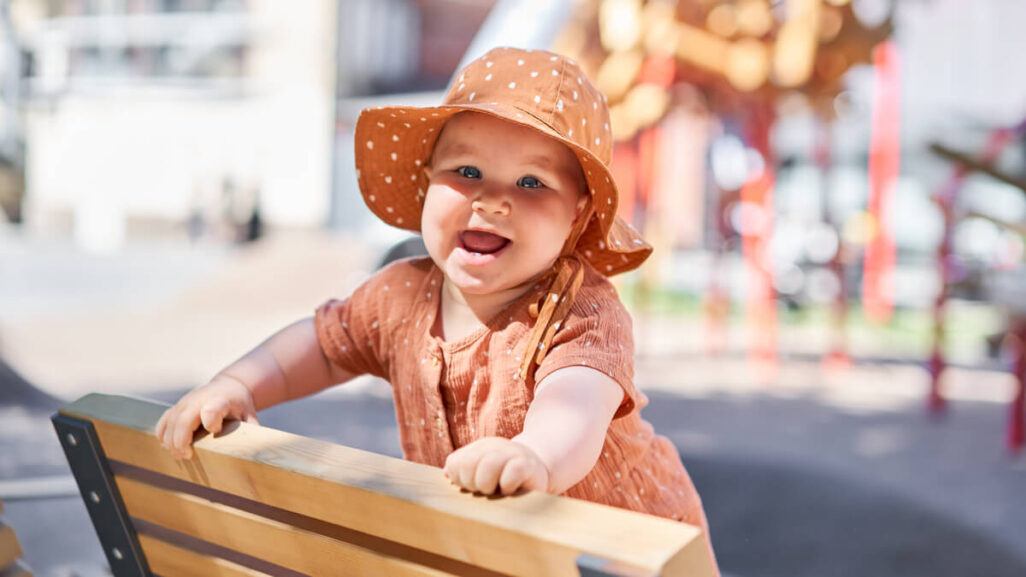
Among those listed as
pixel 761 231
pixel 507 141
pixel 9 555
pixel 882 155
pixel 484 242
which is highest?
pixel 507 141

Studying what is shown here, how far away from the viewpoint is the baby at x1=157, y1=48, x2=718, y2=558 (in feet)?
3.01

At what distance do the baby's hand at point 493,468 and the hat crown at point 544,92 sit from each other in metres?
0.37

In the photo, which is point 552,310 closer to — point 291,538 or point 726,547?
point 291,538

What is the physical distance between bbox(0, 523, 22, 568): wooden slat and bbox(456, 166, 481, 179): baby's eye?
62cm

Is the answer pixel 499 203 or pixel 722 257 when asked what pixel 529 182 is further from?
pixel 722 257

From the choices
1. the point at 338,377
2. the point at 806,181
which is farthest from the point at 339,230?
the point at 338,377

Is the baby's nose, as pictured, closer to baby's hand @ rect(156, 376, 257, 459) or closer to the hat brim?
the hat brim

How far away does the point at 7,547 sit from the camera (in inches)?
37.8

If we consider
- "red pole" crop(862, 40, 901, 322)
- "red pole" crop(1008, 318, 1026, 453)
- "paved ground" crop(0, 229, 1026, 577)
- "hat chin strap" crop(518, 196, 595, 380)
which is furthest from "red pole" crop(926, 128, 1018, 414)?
"hat chin strap" crop(518, 196, 595, 380)

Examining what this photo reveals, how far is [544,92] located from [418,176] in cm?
28

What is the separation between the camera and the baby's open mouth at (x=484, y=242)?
3.17 ft

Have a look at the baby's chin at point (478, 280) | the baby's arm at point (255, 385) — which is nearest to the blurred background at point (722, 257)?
the baby's arm at point (255, 385)

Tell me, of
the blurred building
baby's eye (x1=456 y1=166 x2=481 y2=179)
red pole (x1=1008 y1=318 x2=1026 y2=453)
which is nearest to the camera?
baby's eye (x1=456 y1=166 x2=481 y2=179)

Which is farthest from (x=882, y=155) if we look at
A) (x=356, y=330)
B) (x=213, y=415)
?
(x=213, y=415)
